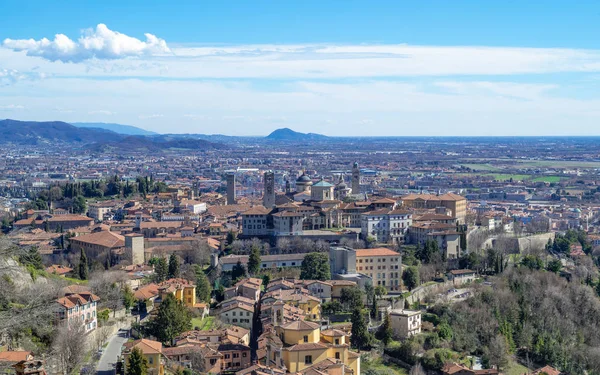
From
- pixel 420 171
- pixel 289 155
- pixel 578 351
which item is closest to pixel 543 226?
pixel 578 351

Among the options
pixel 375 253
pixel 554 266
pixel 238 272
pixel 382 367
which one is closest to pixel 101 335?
pixel 382 367

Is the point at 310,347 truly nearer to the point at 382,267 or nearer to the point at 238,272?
the point at 238,272

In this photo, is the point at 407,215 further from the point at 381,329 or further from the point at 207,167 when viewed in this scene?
the point at 207,167

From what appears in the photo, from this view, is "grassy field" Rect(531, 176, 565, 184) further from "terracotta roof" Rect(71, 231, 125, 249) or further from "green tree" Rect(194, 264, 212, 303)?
"green tree" Rect(194, 264, 212, 303)

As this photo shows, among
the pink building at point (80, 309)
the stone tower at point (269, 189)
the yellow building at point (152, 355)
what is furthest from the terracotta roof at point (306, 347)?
the stone tower at point (269, 189)

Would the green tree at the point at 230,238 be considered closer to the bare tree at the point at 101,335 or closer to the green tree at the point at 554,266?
A: the bare tree at the point at 101,335
